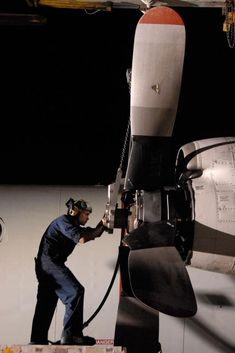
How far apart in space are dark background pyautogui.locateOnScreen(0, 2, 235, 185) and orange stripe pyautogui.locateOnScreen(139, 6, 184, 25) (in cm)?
461

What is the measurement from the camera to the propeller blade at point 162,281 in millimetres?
3957

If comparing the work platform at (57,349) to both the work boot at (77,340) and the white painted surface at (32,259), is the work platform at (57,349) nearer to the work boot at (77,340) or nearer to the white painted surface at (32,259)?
the work boot at (77,340)

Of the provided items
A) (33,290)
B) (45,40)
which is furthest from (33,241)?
(45,40)

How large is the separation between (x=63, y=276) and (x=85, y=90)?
3744 mm

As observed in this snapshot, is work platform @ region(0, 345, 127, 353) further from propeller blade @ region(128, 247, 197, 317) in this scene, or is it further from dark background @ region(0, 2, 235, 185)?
dark background @ region(0, 2, 235, 185)

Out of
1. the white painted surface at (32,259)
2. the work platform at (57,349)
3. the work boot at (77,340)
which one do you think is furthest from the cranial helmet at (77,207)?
the work platform at (57,349)

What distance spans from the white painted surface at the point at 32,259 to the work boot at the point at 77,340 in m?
0.44

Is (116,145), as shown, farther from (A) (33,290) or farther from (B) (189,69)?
(A) (33,290)

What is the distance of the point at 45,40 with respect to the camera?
8570 mm

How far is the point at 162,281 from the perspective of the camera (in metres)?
4.13

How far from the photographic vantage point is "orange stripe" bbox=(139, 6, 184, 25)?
12.2 feet

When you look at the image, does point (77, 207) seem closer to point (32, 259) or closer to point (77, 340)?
point (32, 259)

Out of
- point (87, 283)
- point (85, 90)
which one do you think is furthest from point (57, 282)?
point (85, 90)

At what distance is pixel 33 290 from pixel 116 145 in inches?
121
